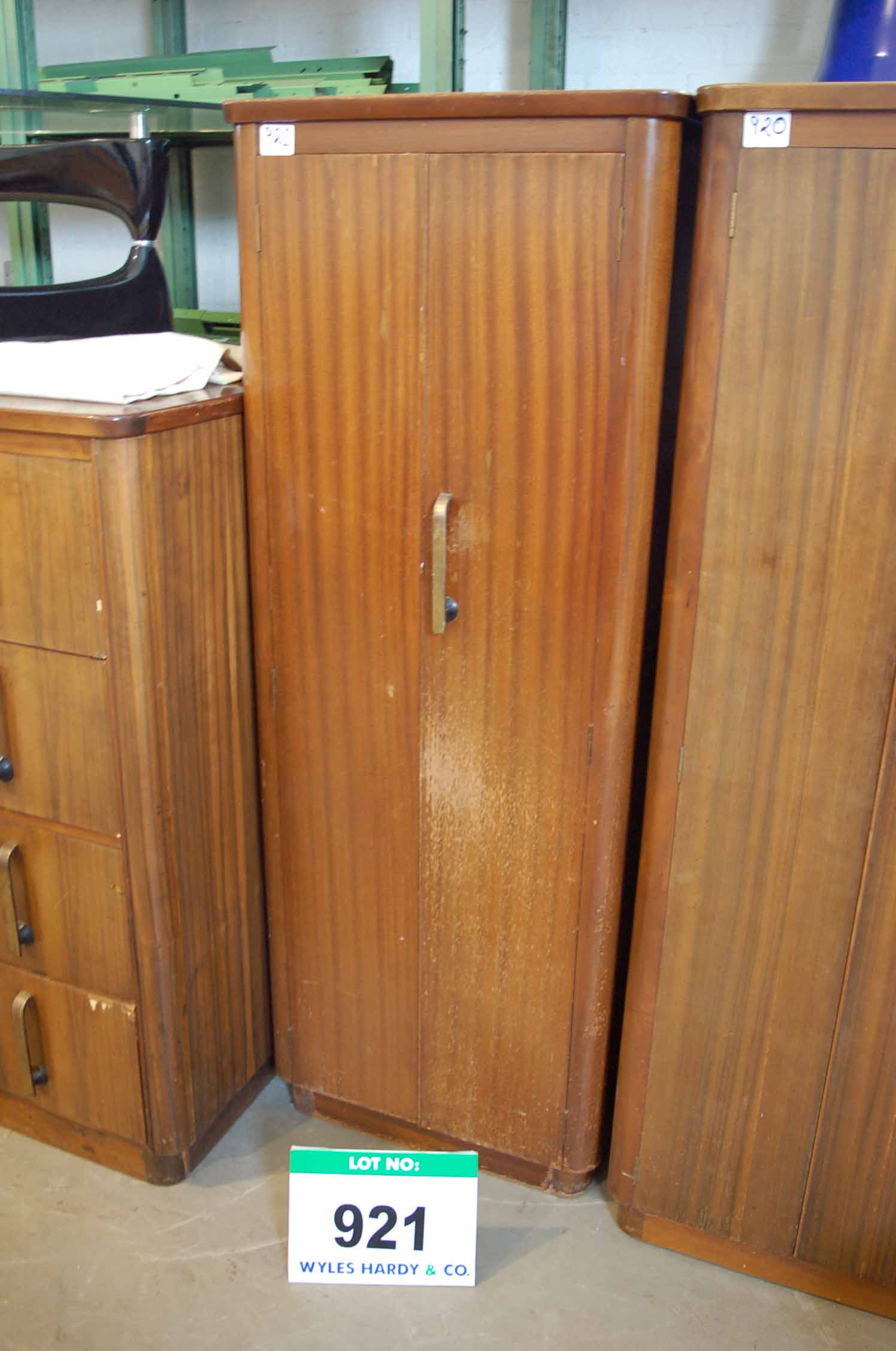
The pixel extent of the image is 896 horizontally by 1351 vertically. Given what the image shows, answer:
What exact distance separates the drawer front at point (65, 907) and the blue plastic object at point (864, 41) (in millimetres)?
1574

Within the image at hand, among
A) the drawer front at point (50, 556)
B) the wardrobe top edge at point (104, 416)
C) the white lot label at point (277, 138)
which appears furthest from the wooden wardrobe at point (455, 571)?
the drawer front at point (50, 556)

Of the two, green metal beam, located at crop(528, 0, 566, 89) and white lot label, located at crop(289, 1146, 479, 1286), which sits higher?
green metal beam, located at crop(528, 0, 566, 89)

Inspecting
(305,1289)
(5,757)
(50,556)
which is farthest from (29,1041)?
(50,556)

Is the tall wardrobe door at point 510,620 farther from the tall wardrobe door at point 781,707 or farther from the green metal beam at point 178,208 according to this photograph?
the green metal beam at point 178,208

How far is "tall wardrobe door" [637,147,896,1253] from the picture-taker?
1336 mm

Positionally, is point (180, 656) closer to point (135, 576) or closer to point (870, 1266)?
point (135, 576)

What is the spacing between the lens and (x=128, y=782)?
1.68 m

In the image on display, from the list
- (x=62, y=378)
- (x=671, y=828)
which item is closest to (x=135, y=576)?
(x=62, y=378)

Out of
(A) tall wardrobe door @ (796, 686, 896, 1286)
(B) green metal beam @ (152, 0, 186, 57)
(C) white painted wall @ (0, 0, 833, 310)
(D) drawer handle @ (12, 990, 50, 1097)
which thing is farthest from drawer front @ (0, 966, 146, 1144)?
(B) green metal beam @ (152, 0, 186, 57)

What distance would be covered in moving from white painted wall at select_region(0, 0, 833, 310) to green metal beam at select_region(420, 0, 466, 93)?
413mm

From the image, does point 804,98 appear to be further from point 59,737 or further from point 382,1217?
point 382,1217

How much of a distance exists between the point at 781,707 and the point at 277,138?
1.02 m

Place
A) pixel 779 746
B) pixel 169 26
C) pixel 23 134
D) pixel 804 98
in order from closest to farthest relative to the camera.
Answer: pixel 804 98 < pixel 779 746 < pixel 23 134 < pixel 169 26

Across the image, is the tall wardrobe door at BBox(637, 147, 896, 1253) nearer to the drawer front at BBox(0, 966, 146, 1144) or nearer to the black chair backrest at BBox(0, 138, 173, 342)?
the drawer front at BBox(0, 966, 146, 1144)
